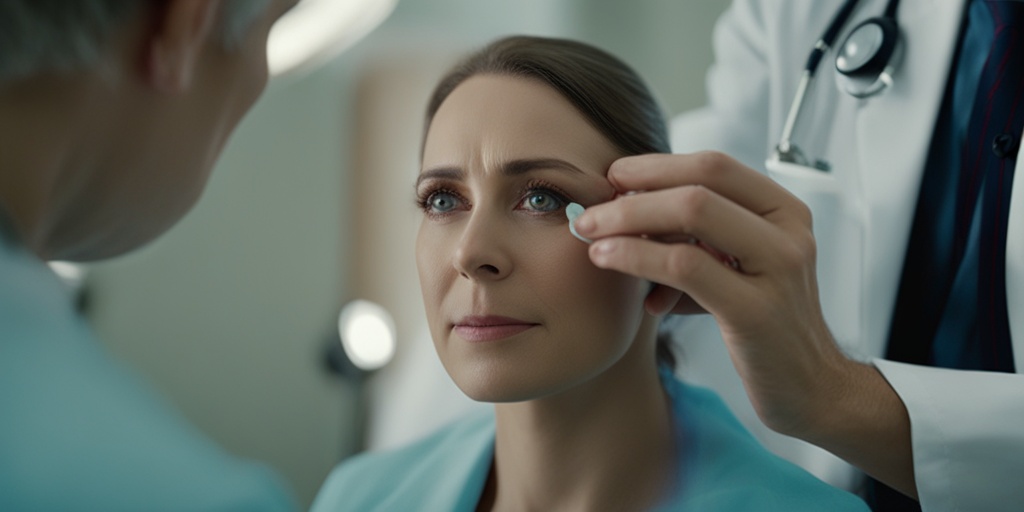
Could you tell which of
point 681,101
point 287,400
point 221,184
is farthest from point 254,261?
point 681,101

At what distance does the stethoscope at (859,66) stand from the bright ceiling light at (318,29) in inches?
19.3

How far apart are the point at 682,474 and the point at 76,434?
0.66 meters

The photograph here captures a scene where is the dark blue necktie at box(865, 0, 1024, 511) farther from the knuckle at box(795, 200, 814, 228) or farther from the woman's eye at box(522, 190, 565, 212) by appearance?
the woman's eye at box(522, 190, 565, 212)

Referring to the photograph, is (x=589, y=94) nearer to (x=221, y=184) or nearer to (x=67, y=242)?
(x=67, y=242)

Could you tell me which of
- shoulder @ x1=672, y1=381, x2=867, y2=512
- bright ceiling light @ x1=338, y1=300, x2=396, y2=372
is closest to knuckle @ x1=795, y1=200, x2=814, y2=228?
shoulder @ x1=672, y1=381, x2=867, y2=512

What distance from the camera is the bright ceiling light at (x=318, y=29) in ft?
3.21

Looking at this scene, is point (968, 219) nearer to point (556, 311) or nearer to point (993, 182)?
point (993, 182)

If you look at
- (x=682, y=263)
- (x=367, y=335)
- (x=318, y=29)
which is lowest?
(x=367, y=335)

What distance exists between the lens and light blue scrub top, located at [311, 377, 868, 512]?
92 cm

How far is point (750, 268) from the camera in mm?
707

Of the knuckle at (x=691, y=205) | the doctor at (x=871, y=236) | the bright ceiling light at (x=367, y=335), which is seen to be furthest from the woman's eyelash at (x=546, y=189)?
the bright ceiling light at (x=367, y=335)

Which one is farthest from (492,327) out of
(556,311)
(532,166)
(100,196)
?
(100,196)

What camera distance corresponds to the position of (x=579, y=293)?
0.85 m

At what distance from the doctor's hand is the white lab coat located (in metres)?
0.08
